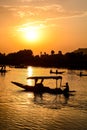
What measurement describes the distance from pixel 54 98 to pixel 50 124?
17.5 metres

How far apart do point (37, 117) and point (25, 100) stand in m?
12.5

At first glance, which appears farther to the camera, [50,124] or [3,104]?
[3,104]

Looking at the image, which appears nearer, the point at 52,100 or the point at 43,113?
the point at 43,113

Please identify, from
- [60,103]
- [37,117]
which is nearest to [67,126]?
[37,117]

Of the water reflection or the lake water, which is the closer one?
the lake water

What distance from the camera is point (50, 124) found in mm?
31047

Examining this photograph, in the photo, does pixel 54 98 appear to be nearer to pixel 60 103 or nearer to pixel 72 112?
pixel 60 103

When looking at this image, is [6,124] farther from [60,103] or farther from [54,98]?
[54,98]

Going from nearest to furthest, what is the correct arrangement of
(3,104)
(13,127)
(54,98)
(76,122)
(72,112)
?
(13,127), (76,122), (72,112), (3,104), (54,98)

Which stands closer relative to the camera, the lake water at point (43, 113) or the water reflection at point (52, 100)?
the lake water at point (43, 113)

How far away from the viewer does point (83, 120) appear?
33.2m

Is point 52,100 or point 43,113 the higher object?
point 52,100

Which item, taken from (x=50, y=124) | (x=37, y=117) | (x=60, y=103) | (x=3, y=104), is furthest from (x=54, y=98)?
(x=50, y=124)

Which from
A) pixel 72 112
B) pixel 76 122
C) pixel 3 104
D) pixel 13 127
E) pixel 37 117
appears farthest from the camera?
pixel 3 104
